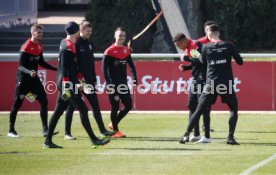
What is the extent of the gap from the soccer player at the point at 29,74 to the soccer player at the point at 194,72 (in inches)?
104

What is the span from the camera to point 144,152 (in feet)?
56.9

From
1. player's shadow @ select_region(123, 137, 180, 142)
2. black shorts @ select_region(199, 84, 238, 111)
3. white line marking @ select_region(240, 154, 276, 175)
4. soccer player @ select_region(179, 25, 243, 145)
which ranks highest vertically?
soccer player @ select_region(179, 25, 243, 145)

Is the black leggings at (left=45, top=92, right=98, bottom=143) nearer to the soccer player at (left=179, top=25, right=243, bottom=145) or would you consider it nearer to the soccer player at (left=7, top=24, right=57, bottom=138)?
the soccer player at (left=179, top=25, right=243, bottom=145)

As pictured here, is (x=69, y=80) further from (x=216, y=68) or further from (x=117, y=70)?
(x=117, y=70)

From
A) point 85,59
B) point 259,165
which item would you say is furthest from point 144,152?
point 85,59

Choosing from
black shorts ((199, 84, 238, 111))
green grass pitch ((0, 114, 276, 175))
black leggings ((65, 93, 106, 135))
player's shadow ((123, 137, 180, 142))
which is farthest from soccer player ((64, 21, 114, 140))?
black shorts ((199, 84, 238, 111))

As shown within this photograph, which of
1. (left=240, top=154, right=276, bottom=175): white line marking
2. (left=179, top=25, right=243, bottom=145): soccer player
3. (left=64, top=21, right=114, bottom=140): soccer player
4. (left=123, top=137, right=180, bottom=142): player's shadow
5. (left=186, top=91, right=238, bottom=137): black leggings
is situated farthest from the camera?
(left=123, top=137, right=180, bottom=142): player's shadow

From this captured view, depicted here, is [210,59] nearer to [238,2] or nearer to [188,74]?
[188,74]

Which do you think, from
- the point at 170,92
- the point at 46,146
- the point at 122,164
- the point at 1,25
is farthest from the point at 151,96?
the point at 1,25

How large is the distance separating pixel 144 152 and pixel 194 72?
2.14 m

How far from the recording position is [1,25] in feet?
115

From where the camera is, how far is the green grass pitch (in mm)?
15500

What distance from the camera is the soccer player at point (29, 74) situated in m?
19.5

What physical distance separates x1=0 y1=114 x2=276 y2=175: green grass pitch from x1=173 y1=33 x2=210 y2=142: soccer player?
0.40 m
